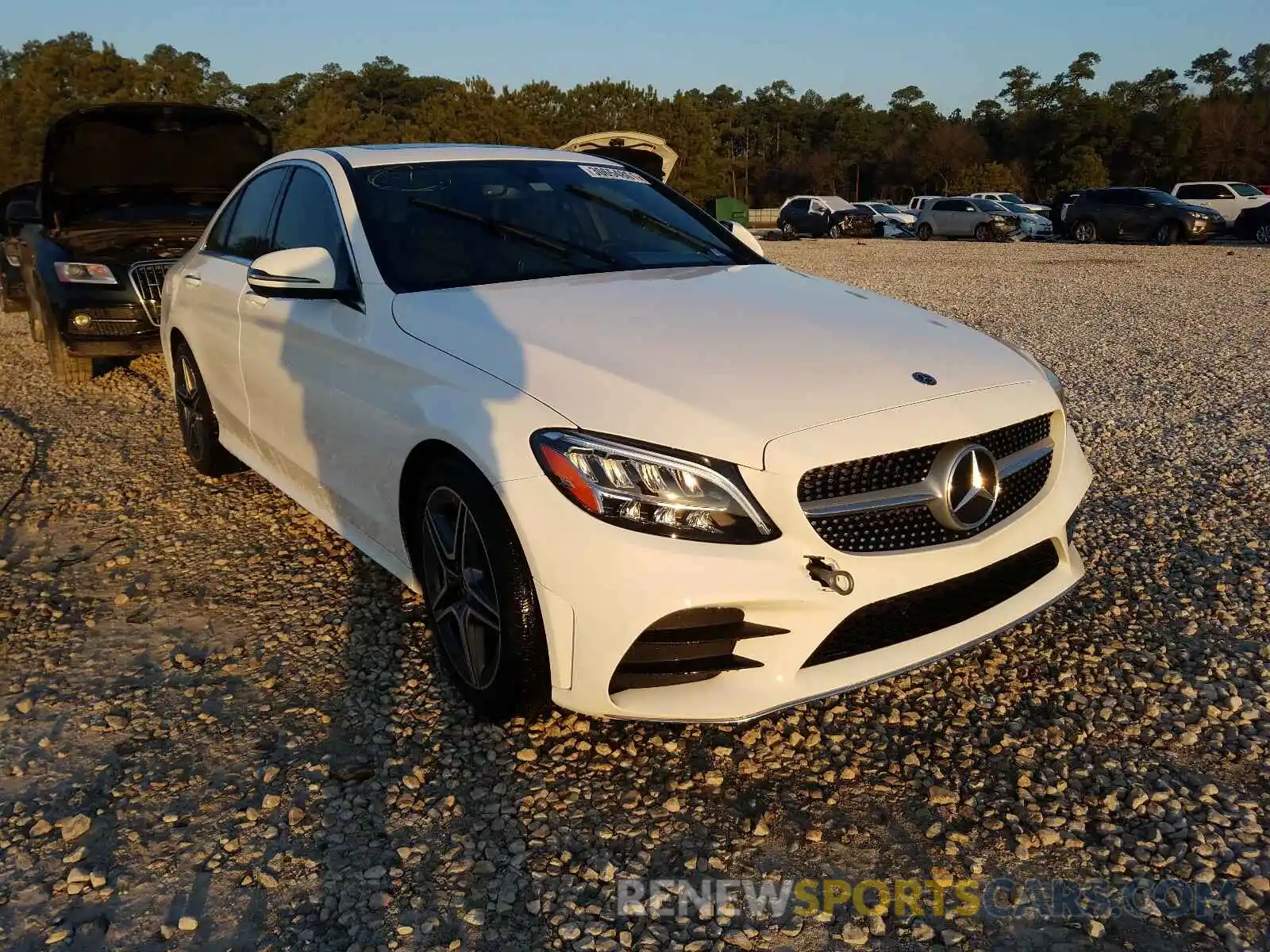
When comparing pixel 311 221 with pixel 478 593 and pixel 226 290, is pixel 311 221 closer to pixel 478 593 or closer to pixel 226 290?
pixel 226 290

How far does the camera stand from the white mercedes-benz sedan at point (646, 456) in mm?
2412

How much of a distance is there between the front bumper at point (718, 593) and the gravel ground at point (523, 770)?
0.33 m

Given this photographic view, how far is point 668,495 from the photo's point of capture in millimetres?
2412

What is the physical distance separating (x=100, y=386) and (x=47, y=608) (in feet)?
15.6

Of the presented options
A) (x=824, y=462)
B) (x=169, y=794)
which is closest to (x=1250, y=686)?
(x=824, y=462)

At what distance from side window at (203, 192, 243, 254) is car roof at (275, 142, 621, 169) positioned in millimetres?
529

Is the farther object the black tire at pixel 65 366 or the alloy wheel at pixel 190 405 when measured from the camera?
the black tire at pixel 65 366

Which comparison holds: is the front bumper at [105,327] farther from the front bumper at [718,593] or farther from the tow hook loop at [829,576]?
the tow hook loop at [829,576]

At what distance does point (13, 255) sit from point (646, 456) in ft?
30.9

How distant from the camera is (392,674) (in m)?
3.30

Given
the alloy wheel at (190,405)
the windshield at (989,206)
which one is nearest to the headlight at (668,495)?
the alloy wheel at (190,405)

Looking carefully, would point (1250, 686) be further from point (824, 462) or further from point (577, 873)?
point (577, 873)

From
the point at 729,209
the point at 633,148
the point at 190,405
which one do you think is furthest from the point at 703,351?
the point at 729,209

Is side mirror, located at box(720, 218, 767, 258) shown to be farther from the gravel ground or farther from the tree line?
the tree line
